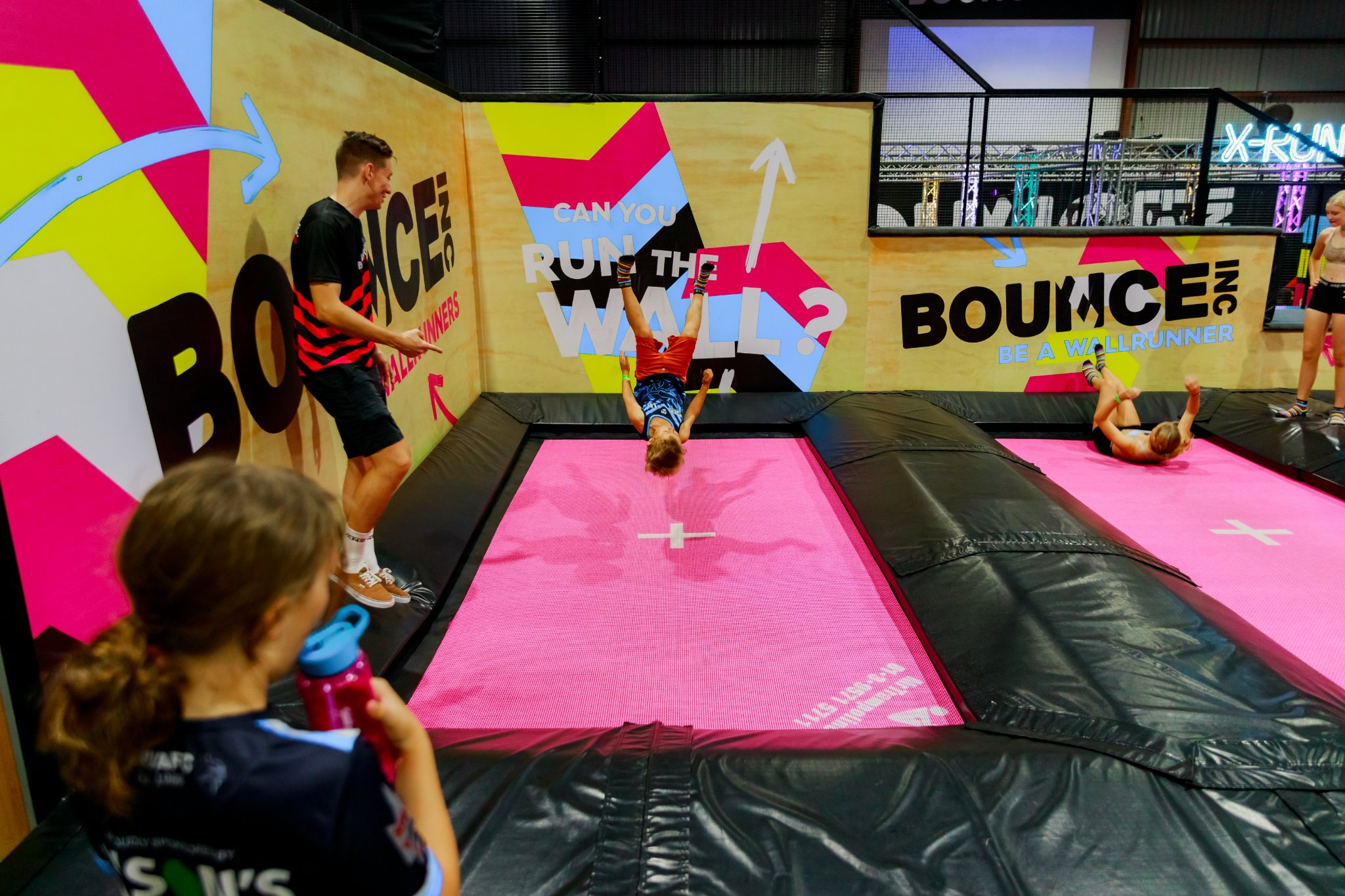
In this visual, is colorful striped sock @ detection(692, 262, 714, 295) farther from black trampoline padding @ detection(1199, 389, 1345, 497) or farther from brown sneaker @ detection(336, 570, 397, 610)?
black trampoline padding @ detection(1199, 389, 1345, 497)

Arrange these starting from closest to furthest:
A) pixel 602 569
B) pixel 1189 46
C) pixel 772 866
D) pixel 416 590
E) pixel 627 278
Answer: pixel 772 866, pixel 416 590, pixel 602 569, pixel 627 278, pixel 1189 46

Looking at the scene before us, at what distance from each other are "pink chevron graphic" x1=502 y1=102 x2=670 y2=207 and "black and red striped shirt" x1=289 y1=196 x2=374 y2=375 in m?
2.59

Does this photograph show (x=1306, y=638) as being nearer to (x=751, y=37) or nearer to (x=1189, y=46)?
(x=751, y=37)

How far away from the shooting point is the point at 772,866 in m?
1.46

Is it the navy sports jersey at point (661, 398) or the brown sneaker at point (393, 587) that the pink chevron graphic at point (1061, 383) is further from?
the brown sneaker at point (393, 587)

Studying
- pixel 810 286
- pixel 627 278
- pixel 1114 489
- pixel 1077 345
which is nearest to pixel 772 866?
pixel 627 278

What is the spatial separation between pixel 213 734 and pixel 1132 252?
5620 mm

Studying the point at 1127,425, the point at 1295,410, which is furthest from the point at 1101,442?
the point at 1295,410

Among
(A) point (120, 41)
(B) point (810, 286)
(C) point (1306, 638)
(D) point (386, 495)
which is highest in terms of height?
(A) point (120, 41)

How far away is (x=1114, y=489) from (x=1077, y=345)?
1.48 metres

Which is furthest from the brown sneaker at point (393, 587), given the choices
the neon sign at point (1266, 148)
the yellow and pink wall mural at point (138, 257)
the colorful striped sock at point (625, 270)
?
the neon sign at point (1266, 148)

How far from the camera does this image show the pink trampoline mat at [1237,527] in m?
2.77

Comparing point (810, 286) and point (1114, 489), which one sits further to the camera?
point (810, 286)

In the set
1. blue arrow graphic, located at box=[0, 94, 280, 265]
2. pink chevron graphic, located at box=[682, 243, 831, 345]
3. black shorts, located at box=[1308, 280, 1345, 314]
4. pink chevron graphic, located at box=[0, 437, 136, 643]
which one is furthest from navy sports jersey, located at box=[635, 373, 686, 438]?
black shorts, located at box=[1308, 280, 1345, 314]
